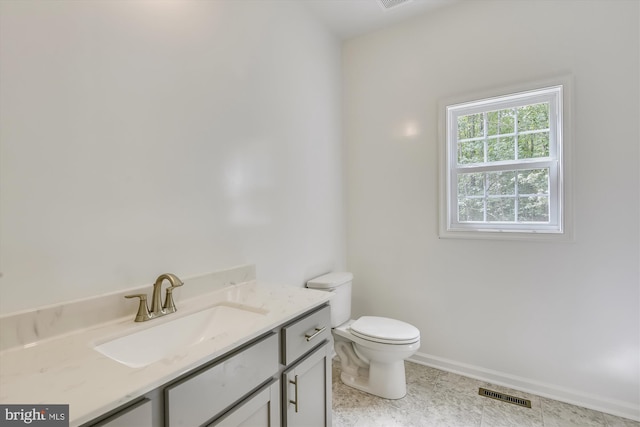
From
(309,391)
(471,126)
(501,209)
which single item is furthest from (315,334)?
(471,126)

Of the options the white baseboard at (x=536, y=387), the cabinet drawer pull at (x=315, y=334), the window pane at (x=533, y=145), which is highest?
the window pane at (x=533, y=145)

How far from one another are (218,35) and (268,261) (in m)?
1.25

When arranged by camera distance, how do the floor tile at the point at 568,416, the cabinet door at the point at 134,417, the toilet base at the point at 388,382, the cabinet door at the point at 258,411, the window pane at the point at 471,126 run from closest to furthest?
1. the cabinet door at the point at 134,417
2. the cabinet door at the point at 258,411
3. the floor tile at the point at 568,416
4. the toilet base at the point at 388,382
5. the window pane at the point at 471,126

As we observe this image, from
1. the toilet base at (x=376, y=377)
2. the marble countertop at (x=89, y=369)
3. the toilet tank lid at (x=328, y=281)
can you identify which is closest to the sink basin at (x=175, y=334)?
the marble countertop at (x=89, y=369)

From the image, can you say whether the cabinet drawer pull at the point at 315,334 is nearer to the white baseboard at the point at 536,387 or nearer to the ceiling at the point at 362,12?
the white baseboard at the point at 536,387

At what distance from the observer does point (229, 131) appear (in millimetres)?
1551

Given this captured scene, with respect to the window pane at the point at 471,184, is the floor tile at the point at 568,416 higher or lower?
lower

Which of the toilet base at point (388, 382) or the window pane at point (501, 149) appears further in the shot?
the window pane at point (501, 149)

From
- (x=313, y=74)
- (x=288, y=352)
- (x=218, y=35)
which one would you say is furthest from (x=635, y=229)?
(x=218, y=35)

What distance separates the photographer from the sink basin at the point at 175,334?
0.94 m

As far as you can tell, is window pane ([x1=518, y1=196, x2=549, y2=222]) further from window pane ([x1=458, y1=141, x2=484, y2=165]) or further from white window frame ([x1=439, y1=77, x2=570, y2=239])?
window pane ([x1=458, y1=141, x2=484, y2=165])

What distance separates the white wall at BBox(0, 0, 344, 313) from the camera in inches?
35.6

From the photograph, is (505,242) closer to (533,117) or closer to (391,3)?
(533,117)

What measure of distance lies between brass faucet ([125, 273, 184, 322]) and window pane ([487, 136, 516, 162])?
220cm
